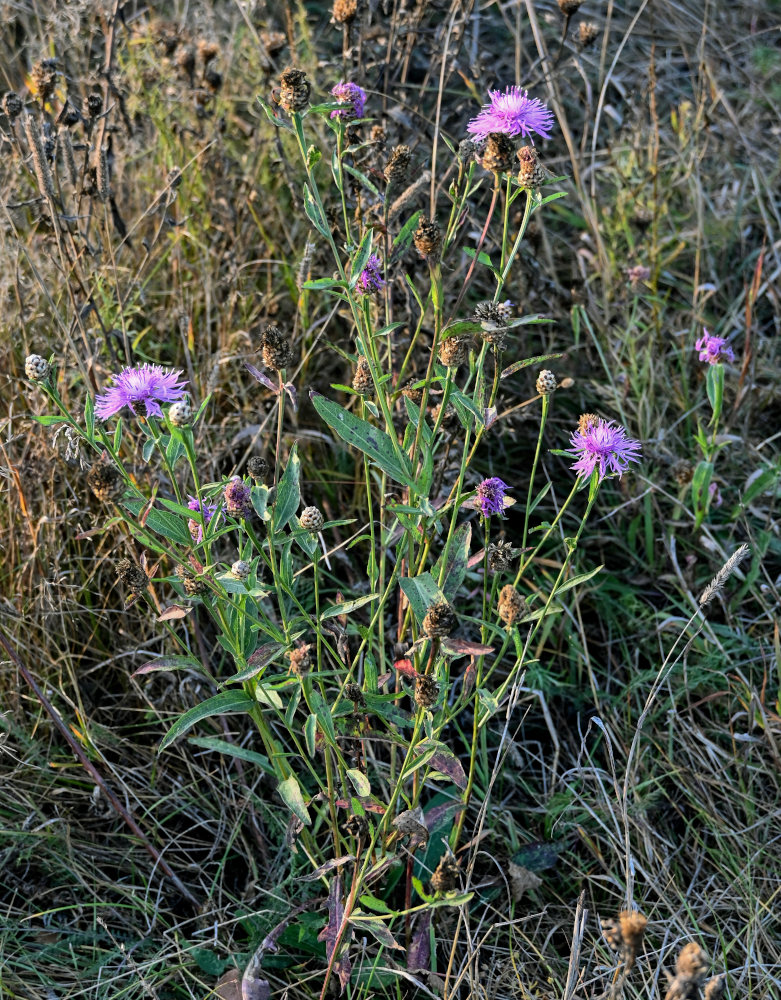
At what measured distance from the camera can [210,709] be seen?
1329mm

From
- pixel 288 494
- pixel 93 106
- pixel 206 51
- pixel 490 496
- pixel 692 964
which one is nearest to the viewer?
pixel 692 964

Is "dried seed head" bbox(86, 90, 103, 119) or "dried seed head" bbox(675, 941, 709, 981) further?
"dried seed head" bbox(86, 90, 103, 119)

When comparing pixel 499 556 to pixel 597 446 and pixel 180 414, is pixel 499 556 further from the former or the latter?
pixel 180 414

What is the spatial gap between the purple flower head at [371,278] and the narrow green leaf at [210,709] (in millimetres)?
615

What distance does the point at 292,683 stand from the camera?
4.52 ft

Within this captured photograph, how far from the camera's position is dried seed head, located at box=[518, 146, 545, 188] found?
4.24ft

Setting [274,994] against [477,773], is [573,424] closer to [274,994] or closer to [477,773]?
[477,773]

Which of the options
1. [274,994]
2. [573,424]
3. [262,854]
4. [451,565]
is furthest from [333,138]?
[274,994]

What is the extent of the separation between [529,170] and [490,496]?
47cm

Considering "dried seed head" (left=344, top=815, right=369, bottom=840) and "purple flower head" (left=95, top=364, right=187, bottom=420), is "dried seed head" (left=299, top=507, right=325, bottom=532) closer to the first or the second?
"purple flower head" (left=95, top=364, right=187, bottom=420)

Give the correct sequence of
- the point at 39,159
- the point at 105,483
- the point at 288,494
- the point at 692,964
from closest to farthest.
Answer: the point at 692,964
the point at 105,483
the point at 288,494
the point at 39,159

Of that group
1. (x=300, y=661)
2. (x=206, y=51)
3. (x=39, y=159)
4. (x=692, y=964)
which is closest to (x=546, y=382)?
(x=300, y=661)

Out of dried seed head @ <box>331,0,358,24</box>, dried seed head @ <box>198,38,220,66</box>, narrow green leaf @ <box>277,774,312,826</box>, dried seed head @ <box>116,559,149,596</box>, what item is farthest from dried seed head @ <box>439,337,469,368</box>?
dried seed head @ <box>198,38,220,66</box>

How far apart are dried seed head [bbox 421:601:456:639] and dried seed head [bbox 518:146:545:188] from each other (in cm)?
57
